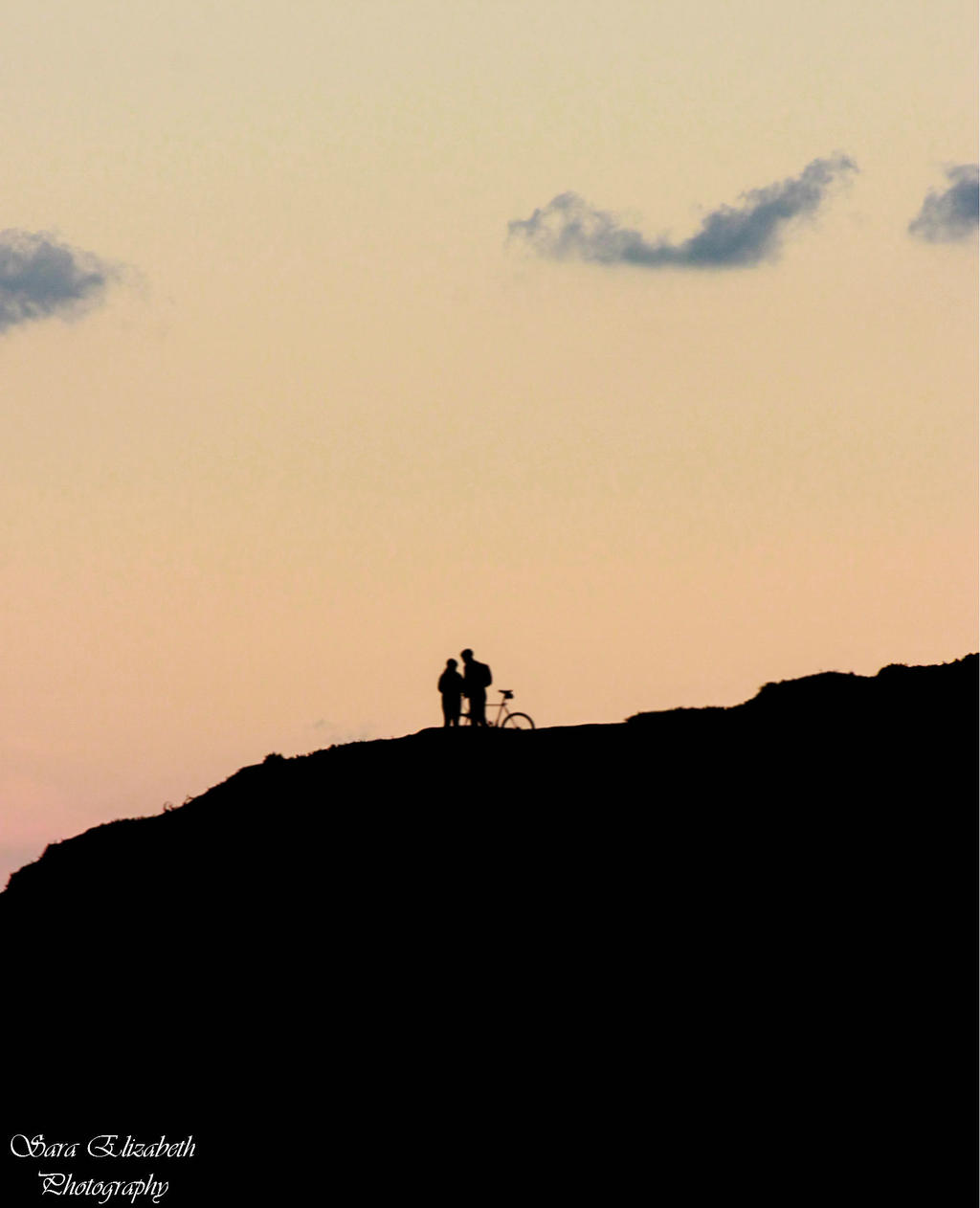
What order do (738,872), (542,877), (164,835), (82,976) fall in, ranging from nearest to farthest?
(738,872)
(542,877)
(82,976)
(164,835)

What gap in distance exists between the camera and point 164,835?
4522cm

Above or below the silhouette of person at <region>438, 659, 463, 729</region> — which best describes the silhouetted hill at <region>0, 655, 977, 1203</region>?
below

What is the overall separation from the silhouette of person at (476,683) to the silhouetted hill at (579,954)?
52.4 inches

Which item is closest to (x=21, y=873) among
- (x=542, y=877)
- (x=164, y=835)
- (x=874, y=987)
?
(x=164, y=835)

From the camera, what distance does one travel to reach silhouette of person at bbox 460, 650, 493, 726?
40.5 meters

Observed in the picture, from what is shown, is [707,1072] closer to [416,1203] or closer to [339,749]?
[416,1203]

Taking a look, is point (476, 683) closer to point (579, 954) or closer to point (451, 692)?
point (451, 692)

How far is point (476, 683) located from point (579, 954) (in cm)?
1090

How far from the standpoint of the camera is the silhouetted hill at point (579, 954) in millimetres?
26812

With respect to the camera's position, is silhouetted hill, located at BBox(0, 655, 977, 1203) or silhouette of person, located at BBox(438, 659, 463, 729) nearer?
silhouetted hill, located at BBox(0, 655, 977, 1203)

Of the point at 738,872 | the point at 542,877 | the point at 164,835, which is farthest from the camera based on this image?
the point at 164,835

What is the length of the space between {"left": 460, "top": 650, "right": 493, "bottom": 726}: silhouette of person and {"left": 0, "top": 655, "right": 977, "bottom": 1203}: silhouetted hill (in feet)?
4.37

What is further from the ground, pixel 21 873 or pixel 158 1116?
pixel 21 873

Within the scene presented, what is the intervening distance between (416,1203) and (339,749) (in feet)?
52.3
